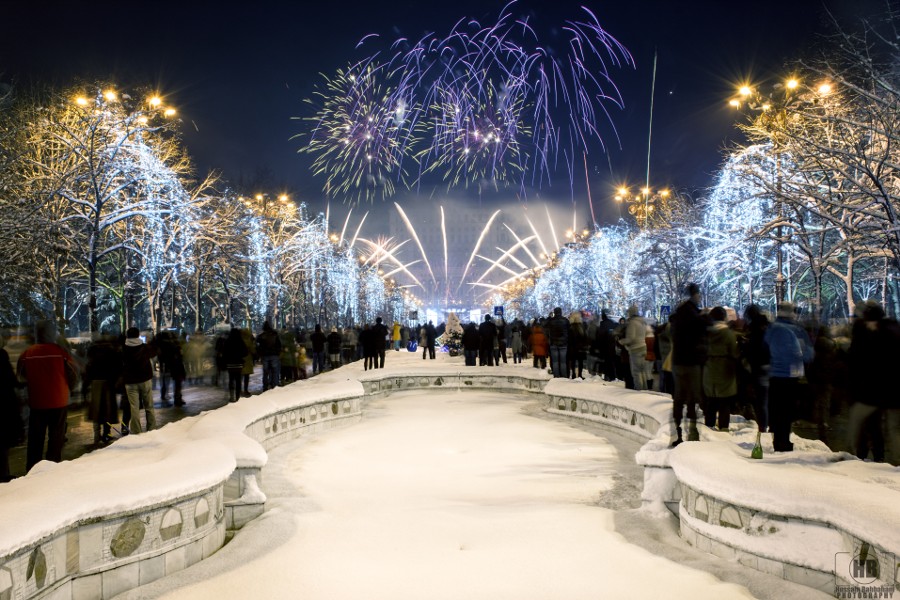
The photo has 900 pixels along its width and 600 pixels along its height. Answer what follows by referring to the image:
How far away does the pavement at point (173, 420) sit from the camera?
10.3 metres

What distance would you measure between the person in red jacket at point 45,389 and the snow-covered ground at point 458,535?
259 centimetres

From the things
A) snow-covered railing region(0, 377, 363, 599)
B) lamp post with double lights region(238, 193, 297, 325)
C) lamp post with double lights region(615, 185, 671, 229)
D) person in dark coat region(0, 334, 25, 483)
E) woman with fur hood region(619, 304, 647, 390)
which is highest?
lamp post with double lights region(615, 185, 671, 229)

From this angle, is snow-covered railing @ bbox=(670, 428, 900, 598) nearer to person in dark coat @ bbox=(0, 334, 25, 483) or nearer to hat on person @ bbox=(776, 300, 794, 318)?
hat on person @ bbox=(776, 300, 794, 318)

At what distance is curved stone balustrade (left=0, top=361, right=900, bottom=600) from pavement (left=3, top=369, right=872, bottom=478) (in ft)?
10.4

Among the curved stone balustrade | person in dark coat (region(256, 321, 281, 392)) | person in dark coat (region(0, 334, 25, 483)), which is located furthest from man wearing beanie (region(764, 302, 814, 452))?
person in dark coat (region(256, 321, 281, 392))

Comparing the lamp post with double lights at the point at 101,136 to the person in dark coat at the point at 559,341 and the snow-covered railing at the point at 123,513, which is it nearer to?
the person in dark coat at the point at 559,341

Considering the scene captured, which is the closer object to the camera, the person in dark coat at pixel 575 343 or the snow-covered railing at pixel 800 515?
the snow-covered railing at pixel 800 515

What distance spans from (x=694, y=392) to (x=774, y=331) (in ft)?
3.90

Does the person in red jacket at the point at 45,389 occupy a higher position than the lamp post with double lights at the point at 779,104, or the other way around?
the lamp post with double lights at the point at 779,104

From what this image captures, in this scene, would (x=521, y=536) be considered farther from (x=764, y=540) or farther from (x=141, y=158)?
(x=141, y=158)

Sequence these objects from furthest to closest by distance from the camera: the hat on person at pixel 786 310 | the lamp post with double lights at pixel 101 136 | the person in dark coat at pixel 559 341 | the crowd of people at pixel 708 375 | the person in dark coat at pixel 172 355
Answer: the lamp post with double lights at pixel 101 136 < the person in dark coat at pixel 559 341 < the person in dark coat at pixel 172 355 < the hat on person at pixel 786 310 < the crowd of people at pixel 708 375

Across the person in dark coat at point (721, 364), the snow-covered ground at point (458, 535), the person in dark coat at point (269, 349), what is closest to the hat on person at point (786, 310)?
the person in dark coat at point (721, 364)

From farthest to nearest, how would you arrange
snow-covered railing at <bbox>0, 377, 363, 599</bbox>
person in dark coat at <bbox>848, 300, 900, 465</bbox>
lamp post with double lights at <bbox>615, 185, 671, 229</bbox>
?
lamp post with double lights at <bbox>615, 185, 671, 229</bbox>, person in dark coat at <bbox>848, 300, 900, 465</bbox>, snow-covered railing at <bbox>0, 377, 363, 599</bbox>

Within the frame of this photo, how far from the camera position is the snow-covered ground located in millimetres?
5168
